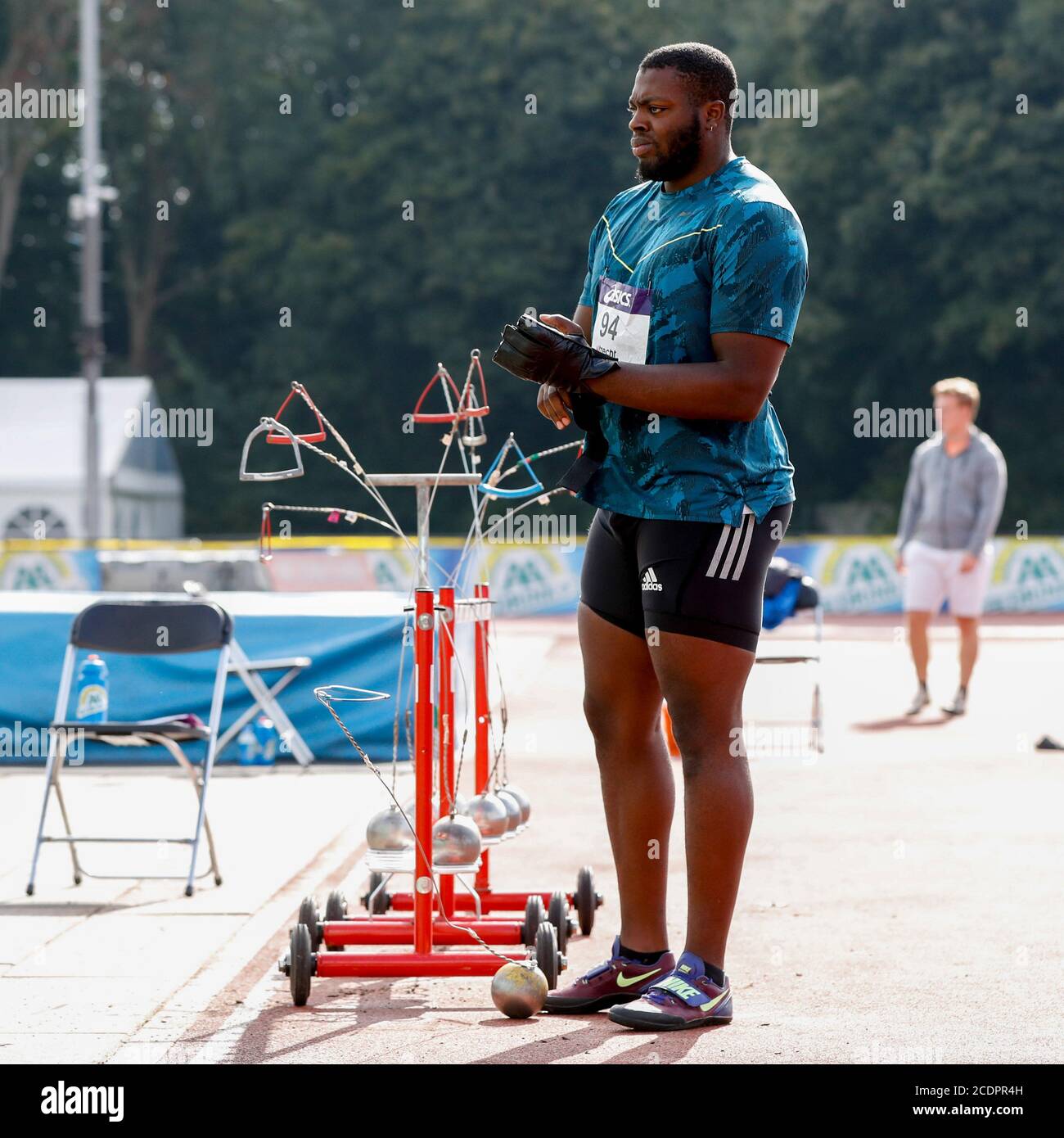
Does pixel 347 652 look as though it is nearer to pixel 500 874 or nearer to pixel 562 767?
pixel 562 767

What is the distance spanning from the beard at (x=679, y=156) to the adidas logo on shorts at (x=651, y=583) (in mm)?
911

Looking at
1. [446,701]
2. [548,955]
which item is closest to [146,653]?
[446,701]

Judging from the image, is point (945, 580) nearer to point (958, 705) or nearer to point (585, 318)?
point (958, 705)

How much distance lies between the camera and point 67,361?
52.7 meters

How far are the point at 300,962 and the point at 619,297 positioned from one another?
180 cm

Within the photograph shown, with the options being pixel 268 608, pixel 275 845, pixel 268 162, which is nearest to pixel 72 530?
pixel 268 162

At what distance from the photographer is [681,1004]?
Answer: 438 centimetres

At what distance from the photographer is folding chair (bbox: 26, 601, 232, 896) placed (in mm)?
6734

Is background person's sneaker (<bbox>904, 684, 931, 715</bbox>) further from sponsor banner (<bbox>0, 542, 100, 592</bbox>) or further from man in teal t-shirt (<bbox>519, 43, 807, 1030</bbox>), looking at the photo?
sponsor banner (<bbox>0, 542, 100, 592</bbox>)

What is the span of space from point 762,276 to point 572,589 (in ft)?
73.3

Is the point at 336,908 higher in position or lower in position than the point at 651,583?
lower

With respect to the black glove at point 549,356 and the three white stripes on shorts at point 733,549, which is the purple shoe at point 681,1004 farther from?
the black glove at point 549,356

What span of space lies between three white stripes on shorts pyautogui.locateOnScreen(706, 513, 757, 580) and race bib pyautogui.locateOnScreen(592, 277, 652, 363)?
17.4 inches

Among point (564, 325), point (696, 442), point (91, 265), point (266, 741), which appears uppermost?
point (91, 265)
